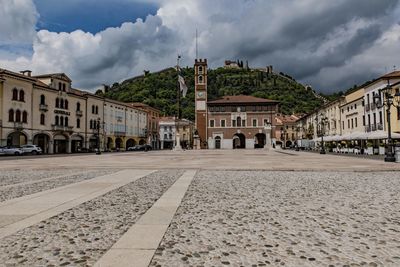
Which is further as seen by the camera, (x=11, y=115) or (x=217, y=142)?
(x=217, y=142)

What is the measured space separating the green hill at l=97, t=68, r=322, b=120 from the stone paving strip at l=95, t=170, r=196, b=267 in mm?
95769

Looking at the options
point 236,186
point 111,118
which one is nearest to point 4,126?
point 111,118

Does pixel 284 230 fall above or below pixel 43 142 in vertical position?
below

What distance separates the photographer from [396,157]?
21.7 meters

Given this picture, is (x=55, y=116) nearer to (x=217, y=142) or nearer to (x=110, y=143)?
(x=110, y=143)

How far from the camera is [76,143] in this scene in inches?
2258

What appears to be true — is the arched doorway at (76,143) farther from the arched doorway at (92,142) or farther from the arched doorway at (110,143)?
the arched doorway at (110,143)

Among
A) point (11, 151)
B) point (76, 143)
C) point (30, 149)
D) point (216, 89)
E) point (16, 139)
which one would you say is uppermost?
point (216, 89)

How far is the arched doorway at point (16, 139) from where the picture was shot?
44312 mm

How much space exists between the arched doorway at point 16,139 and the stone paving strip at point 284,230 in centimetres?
4365

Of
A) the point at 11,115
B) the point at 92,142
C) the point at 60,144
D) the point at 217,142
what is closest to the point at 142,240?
the point at 11,115

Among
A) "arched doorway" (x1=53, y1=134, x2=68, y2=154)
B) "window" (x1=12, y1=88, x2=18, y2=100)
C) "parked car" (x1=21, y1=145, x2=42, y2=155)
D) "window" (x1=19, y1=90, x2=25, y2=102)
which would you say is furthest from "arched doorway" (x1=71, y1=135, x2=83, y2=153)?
"window" (x1=12, y1=88, x2=18, y2=100)

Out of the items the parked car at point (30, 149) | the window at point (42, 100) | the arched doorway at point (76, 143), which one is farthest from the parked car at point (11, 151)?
the arched doorway at point (76, 143)

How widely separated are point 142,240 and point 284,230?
212 cm
